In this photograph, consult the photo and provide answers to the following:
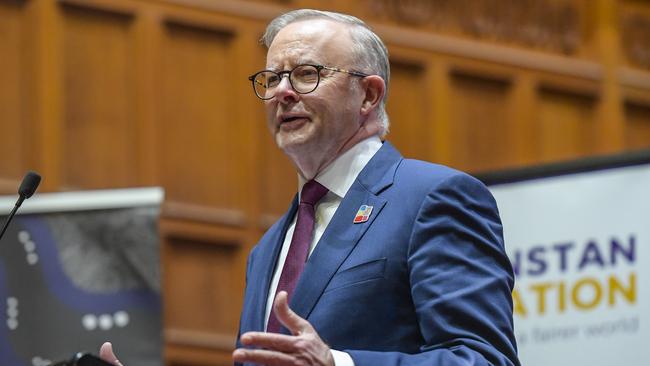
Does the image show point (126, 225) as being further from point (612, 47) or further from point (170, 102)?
point (612, 47)

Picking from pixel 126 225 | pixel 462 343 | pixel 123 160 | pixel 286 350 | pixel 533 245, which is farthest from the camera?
pixel 123 160

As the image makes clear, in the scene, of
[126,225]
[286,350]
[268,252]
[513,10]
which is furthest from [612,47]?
[286,350]

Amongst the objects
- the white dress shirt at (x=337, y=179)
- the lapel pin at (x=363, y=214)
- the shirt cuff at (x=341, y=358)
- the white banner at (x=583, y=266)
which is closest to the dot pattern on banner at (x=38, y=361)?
the white banner at (x=583, y=266)

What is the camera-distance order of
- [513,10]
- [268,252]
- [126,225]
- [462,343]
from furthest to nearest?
[513,10]
[126,225]
[268,252]
[462,343]

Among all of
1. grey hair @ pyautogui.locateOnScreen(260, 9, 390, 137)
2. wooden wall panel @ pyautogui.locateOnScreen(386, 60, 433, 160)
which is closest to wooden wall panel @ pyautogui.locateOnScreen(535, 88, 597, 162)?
wooden wall panel @ pyautogui.locateOnScreen(386, 60, 433, 160)

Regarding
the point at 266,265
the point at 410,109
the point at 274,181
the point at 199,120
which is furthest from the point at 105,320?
the point at 266,265

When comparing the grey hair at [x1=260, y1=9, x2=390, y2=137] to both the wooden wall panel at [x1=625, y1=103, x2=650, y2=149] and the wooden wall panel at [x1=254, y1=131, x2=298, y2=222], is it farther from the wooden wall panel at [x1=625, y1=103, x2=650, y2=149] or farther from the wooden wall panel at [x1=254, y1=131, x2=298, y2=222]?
the wooden wall panel at [x1=625, y1=103, x2=650, y2=149]

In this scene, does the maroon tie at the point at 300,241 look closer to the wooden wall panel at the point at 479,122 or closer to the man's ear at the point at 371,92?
the man's ear at the point at 371,92

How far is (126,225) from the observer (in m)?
6.06

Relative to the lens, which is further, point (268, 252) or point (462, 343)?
point (268, 252)

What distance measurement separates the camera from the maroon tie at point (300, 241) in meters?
3.08

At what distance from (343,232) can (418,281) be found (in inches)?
9.7

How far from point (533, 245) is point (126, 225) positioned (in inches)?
66.4

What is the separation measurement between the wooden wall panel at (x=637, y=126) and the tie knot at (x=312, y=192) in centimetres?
497
